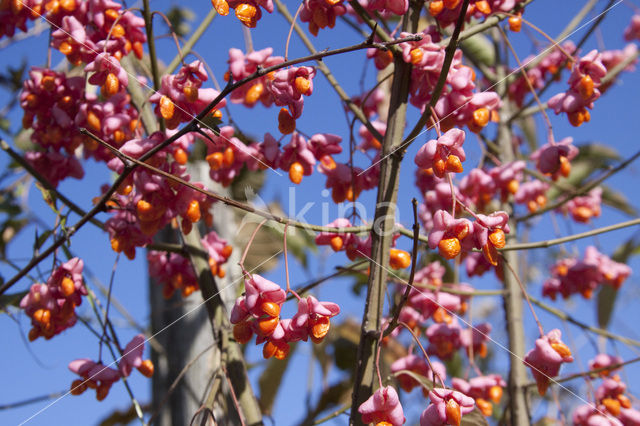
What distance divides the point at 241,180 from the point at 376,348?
1.97 metres

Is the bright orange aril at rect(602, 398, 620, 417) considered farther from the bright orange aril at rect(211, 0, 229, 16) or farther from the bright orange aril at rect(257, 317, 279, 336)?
the bright orange aril at rect(211, 0, 229, 16)

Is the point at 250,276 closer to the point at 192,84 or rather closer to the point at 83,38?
the point at 192,84

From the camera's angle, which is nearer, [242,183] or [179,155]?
[179,155]

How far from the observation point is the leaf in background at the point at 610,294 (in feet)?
9.28

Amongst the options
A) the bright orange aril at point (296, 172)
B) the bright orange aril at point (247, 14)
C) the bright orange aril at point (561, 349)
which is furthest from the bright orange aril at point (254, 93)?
the bright orange aril at point (561, 349)

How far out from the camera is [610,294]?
113 inches

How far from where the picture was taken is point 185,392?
1886mm

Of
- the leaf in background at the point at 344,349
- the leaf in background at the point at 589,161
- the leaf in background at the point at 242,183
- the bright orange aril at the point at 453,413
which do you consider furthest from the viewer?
the leaf in background at the point at 589,161

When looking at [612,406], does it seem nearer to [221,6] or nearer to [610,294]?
[610,294]

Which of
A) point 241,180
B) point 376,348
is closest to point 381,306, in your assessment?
point 376,348

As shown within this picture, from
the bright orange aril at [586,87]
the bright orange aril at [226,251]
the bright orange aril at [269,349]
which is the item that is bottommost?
the bright orange aril at [269,349]

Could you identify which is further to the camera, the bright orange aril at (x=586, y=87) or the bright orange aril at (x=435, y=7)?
the bright orange aril at (x=586, y=87)

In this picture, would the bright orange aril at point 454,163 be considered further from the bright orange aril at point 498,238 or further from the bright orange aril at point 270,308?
the bright orange aril at point 270,308

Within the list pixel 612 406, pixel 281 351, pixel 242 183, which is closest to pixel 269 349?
pixel 281 351
